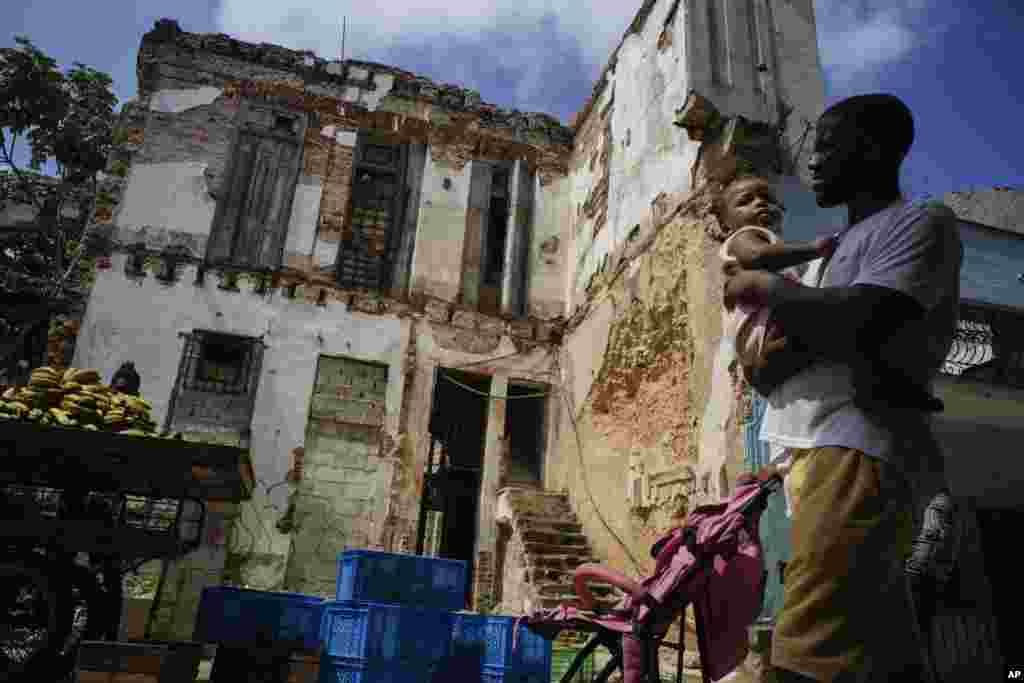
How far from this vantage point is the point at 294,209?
12844 mm

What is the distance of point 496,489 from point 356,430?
2.73m

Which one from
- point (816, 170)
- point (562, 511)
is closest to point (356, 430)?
point (562, 511)

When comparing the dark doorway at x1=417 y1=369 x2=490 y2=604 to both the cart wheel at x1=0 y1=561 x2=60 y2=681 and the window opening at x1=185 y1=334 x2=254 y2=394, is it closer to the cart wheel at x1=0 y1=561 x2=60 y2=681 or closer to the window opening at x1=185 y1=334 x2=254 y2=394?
the window opening at x1=185 y1=334 x2=254 y2=394

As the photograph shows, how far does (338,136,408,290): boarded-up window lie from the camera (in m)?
12.9

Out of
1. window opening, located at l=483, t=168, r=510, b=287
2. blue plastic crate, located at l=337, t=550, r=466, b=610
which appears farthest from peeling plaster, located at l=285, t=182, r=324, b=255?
blue plastic crate, located at l=337, t=550, r=466, b=610

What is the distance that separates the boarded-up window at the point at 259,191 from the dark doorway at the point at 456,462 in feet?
14.4

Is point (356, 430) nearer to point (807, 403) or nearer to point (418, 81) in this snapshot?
point (418, 81)

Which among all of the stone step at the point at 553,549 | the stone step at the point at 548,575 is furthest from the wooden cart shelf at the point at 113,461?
the stone step at the point at 553,549

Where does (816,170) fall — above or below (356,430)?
below

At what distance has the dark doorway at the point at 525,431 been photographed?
12930 millimetres

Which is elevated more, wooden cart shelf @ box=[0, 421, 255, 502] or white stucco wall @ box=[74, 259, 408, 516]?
white stucco wall @ box=[74, 259, 408, 516]

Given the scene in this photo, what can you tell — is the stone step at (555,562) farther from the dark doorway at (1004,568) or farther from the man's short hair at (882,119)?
the man's short hair at (882,119)

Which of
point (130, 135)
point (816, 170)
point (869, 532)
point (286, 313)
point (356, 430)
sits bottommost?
point (869, 532)

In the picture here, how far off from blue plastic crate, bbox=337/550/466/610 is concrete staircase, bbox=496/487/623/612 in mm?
2977
